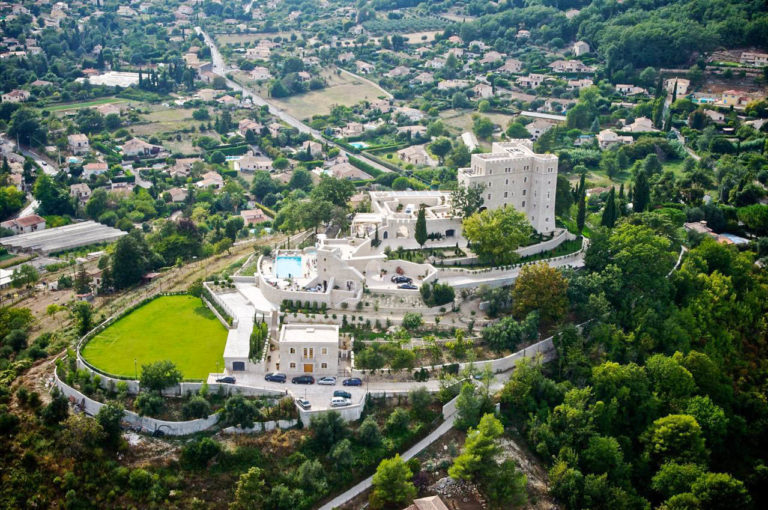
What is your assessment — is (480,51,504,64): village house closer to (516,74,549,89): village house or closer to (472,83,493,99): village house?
(516,74,549,89): village house

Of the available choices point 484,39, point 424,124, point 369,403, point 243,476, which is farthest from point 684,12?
point 243,476

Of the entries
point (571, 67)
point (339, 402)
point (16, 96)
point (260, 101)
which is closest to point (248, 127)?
point (260, 101)

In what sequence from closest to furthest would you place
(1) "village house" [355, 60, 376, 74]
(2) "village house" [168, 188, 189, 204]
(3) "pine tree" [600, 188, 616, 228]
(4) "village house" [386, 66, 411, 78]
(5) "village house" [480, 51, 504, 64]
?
(3) "pine tree" [600, 188, 616, 228] < (2) "village house" [168, 188, 189, 204] < (5) "village house" [480, 51, 504, 64] < (4) "village house" [386, 66, 411, 78] < (1) "village house" [355, 60, 376, 74]

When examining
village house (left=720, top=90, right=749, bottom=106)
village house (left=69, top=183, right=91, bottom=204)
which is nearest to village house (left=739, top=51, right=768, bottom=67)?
village house (left=720, top=90, right=749, bottom=106)

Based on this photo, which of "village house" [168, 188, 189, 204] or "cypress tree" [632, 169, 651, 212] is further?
"village house" [168, 188, 189, 204]

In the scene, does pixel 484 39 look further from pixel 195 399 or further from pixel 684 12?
pixel 195 399
